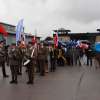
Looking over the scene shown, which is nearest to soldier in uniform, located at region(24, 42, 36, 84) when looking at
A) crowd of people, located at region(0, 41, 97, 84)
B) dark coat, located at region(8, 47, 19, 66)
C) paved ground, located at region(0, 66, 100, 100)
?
crowd of people, located at region(0, 41, 97, 84)

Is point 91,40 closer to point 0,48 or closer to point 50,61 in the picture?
point 50,61

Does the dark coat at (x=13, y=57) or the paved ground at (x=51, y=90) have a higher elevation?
the dark coat at (x=13, y=57)

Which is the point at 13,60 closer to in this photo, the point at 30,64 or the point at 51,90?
the point at 30,64

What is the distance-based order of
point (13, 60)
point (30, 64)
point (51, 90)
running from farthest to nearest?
1. point (13, 60)
2. point (30, 64)
3. point (51, 90)

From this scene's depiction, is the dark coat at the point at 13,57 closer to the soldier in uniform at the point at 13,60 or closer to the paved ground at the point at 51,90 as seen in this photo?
the soldier in uniform at the point at 13,60

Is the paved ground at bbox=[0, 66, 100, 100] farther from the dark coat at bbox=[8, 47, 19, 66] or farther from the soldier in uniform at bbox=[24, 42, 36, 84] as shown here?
the dark coat at bbox=[8, 47, 19, 66]

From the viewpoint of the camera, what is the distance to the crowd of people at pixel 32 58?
15.5m

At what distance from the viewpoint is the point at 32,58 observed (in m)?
15.5

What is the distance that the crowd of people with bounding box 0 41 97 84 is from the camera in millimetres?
15477

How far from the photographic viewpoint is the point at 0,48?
18203 mm

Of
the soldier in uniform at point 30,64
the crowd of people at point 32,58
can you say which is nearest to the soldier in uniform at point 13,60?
the crowd of people at point 32,58

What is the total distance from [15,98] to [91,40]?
119ft

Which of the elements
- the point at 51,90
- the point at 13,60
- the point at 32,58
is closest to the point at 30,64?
the point at 32,58

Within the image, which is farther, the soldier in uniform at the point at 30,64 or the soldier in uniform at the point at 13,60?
the soldier in uniform at the point at 13,60
